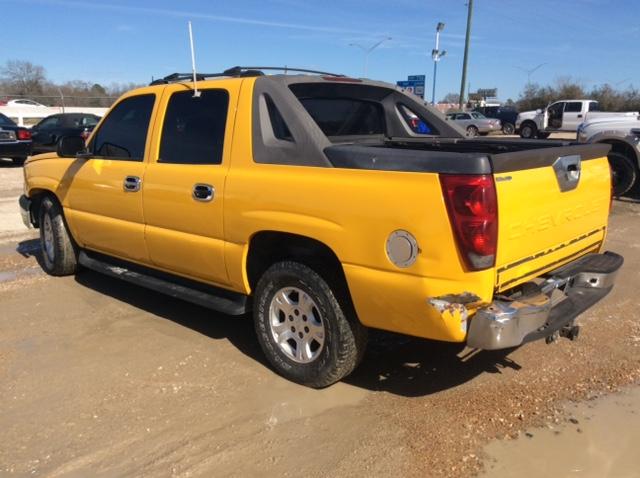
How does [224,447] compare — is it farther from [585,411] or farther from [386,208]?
[585,411]

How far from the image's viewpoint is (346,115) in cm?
444

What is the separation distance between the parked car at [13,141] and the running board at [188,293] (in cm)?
1258

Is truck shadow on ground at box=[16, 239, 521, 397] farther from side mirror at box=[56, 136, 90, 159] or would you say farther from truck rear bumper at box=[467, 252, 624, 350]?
side mirror at box=[56, 136, 90, 159]

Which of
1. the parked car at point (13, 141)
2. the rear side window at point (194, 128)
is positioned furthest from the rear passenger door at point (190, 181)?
the parked car at point (13, 141)

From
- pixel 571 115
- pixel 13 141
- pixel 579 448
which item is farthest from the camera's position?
pixel 571 115

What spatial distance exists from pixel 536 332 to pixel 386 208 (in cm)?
102

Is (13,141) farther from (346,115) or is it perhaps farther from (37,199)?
(346,115)

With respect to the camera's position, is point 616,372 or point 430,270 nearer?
point 430,270

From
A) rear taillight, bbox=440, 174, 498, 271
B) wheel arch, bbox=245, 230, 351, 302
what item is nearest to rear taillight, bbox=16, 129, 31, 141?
wheel arch, bbox=245, 230, 351, 302

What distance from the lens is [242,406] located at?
3447mm

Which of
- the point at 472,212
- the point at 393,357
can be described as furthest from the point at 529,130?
the point at 472,212

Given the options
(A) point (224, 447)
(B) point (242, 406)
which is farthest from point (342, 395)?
(A) point (224, 447)

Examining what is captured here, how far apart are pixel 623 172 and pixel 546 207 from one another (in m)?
8.91

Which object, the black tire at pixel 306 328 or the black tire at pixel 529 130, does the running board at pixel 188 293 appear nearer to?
the black tire at pixel 306 328
